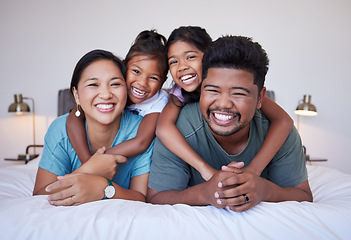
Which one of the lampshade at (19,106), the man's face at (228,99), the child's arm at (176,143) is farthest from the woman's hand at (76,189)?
the lampshade at (19,106)

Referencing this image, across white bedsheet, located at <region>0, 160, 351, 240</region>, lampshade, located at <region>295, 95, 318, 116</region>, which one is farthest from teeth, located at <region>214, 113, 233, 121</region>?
lampshade, located at <region>295, 95, 318, 116</region>

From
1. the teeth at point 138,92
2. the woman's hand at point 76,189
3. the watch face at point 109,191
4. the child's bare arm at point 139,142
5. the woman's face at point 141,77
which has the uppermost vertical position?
the woman's face at point 141,77

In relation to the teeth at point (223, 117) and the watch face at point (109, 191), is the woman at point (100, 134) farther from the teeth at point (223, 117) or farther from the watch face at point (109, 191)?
the teeth at point (223, 117)

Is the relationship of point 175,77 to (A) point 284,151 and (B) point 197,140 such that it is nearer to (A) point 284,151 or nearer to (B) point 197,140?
(B) point 197,140

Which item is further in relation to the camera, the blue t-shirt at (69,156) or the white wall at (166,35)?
the white wall at (166,35)

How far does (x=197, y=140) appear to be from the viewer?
4.96 feet

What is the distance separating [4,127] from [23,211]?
337cm

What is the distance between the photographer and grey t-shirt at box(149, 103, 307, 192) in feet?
4.80

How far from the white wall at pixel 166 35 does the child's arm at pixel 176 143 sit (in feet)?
8.21

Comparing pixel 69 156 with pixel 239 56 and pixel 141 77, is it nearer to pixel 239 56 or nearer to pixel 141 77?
pixel 141 77

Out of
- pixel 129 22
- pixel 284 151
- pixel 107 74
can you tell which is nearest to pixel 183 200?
pixel 284 151

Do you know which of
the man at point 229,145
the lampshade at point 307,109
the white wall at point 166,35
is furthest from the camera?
the white wall at point 166,35

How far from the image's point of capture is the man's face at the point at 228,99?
1323 mm

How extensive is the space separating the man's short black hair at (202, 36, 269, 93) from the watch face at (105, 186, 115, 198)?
736mm
